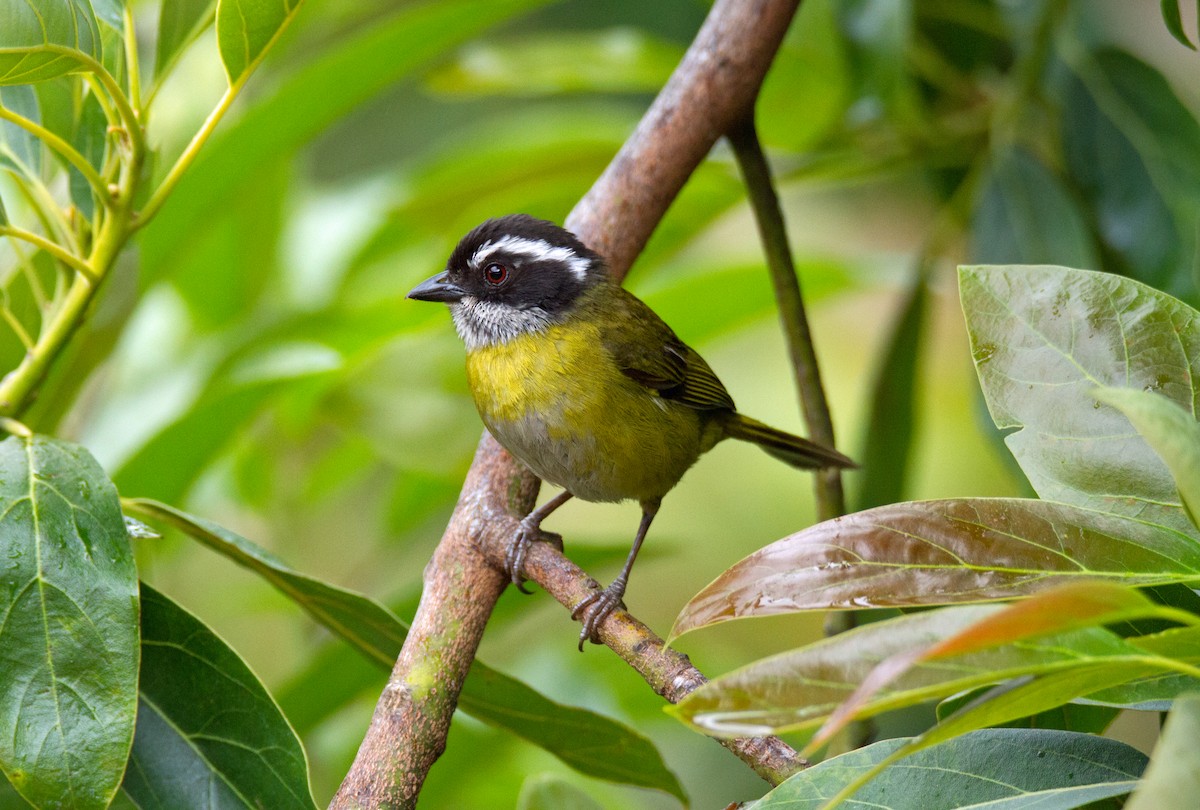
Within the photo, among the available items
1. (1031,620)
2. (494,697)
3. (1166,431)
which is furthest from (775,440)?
(1031,620)

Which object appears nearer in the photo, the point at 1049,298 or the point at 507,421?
the point at 1049,298

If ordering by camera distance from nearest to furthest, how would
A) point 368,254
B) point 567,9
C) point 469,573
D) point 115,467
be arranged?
point 469,573 < point 115,467 < point 368,254 < point 567,9

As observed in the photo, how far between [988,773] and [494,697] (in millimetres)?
914

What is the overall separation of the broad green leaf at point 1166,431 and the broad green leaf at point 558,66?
8.51 ft

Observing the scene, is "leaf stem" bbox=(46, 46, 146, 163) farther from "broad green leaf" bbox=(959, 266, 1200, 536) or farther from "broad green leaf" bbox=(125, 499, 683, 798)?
"broad green leaf" bbox=(959, 266, 1200, 536)

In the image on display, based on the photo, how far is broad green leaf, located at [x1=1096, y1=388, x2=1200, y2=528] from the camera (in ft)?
3.47

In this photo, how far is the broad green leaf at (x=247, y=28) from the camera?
6.05 feet

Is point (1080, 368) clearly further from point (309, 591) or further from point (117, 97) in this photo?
point (117, 97)

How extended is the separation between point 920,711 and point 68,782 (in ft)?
9.58

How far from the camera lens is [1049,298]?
57.7 inches

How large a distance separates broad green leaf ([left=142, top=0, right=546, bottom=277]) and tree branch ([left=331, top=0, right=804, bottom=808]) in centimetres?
92

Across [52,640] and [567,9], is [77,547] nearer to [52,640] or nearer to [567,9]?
[52,640]

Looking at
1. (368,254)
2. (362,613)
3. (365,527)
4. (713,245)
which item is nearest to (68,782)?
(362,613)

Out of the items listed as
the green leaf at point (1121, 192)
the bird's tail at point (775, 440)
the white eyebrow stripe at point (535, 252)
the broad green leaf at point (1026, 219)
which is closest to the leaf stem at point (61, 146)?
the white eyebrow stripe at point (535, 252)
